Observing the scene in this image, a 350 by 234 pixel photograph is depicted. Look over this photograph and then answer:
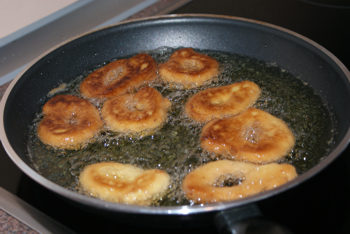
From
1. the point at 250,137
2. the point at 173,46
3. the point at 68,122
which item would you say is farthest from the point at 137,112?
the point at 173,46

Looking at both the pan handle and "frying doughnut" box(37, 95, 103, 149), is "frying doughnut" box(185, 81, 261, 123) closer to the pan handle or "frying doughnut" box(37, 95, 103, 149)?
"frying doughnut" box(37, 95, 103, 149)

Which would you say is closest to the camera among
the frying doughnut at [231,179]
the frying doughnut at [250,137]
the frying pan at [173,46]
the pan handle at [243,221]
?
the pan handle at [243,221]

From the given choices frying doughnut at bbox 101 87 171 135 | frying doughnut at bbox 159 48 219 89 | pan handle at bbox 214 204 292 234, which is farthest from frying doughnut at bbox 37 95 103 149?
pan handle at bbox 214 204 292 234

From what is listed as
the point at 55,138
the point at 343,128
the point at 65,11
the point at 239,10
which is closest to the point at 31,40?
the point at 65,11

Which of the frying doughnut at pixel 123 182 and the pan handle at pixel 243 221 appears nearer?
the pan handle at pixel 243 221

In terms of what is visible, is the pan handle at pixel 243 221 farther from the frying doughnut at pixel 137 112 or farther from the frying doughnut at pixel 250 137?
the frying doughnut at pixel 137 112

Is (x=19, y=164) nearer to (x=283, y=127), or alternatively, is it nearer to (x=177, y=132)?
(x=177, y=132)

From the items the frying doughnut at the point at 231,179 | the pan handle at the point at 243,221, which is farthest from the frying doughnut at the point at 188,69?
the pan handle at the point at 243,221

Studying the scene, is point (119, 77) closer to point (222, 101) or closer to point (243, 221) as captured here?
point (222, 101)
